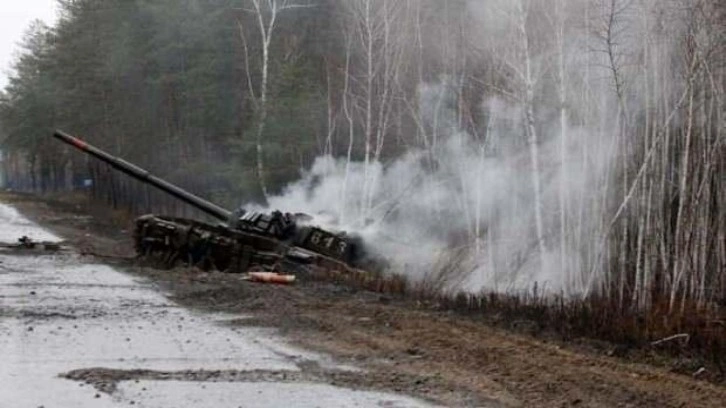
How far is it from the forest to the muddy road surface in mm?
3459

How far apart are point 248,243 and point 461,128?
7.41m

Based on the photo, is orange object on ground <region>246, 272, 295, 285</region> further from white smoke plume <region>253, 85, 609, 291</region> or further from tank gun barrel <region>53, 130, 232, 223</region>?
tank gun barrel <region>53, 130, 232, 223</region>

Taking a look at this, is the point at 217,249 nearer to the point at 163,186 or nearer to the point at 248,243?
the point at 248,243

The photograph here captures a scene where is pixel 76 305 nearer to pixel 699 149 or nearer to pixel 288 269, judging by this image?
pixel 288 269

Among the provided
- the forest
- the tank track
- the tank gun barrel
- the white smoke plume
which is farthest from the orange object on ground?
the tank gun barrel

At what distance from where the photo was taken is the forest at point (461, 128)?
12.5 m

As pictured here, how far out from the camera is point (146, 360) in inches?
344

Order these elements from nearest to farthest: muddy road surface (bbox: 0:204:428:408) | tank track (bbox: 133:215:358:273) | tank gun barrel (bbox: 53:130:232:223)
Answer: muddy road surface (bbox: 0:204:428:408) → tank track (bbox: 133:215:358:273) → tank gun barrel (bbox: 53:130:232:223)

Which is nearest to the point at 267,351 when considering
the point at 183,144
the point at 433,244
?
the point at 433,244

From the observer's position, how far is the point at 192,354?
9133 millimetres

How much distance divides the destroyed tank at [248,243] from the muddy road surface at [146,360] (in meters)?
3.82

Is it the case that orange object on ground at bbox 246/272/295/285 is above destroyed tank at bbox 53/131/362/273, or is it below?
below

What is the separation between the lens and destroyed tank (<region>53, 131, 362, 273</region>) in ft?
58.6

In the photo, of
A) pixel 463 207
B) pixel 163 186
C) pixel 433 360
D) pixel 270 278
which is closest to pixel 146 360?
pixel 433 360
